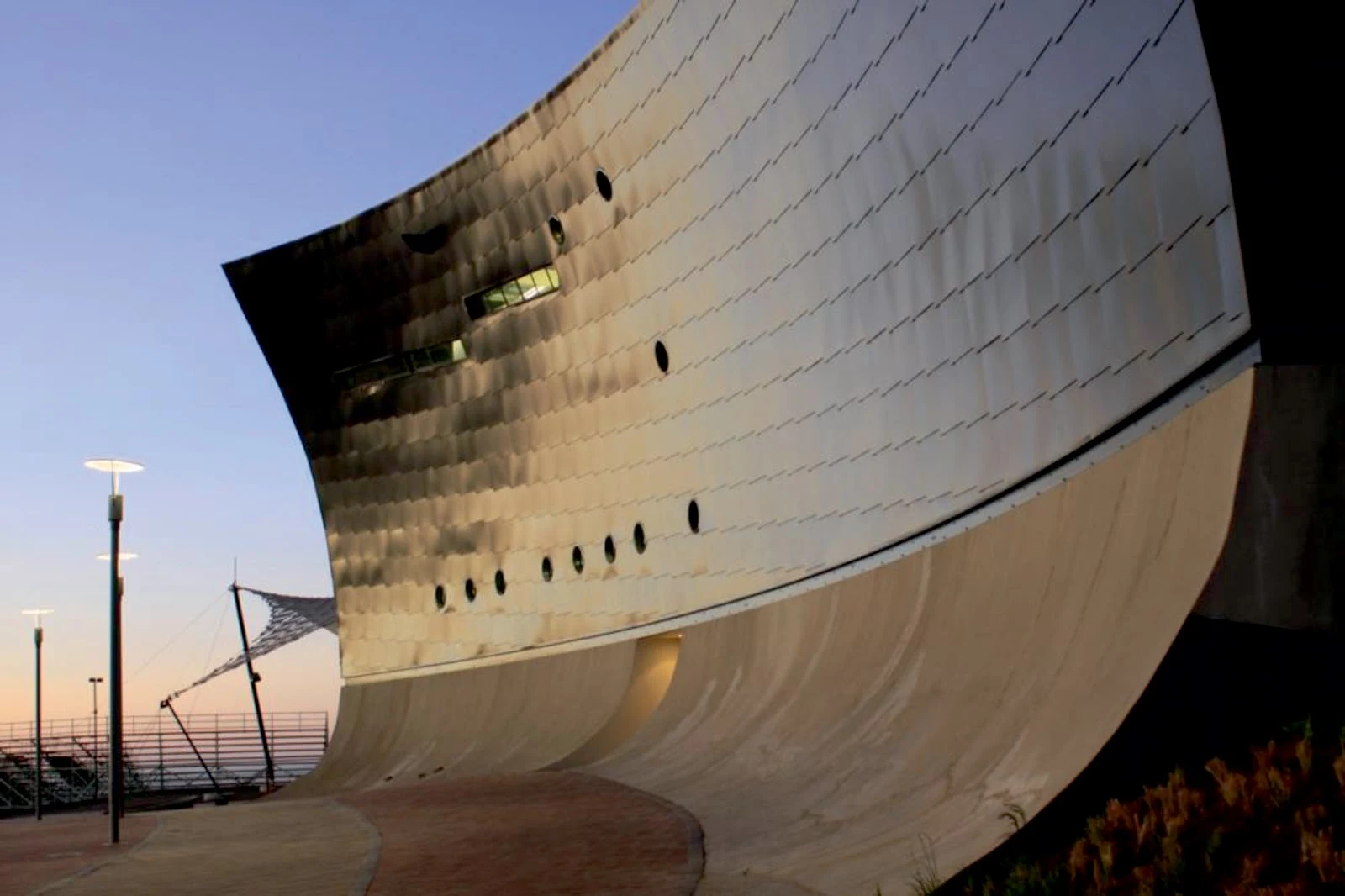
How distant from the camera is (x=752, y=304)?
627 inches

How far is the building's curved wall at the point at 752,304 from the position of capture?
30.8ft

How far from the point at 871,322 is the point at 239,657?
3615 cm

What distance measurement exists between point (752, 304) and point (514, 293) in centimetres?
718

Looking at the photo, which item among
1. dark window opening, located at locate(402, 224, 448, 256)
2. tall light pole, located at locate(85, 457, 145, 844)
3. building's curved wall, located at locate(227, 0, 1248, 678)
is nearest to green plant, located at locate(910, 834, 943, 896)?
building's curved wall, located at locate(227, 0, 1248, 678)

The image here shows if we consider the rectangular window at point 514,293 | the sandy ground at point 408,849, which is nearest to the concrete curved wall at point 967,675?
the sandy ground at point 408,849

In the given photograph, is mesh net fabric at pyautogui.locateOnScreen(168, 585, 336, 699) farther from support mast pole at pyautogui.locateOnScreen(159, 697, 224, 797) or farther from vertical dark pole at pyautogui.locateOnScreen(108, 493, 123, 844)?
vertical dark pole at pyautogui.locateOnScreen(108, 493, 123, 844)

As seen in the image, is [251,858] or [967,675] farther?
[251,858]

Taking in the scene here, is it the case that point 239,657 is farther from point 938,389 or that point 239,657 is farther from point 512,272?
point 938,389

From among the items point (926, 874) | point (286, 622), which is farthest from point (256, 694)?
point (926, 874)

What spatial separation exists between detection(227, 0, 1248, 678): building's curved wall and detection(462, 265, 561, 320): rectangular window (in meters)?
0.21

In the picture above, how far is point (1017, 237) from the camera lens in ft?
34.9

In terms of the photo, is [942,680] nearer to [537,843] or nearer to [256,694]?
[537,843]

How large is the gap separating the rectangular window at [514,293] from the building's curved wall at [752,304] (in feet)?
0.68

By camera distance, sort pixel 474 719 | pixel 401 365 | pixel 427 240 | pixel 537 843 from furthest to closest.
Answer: pixel 401 365, pixel 474 719, pixel 427 240, pixel 537 843
